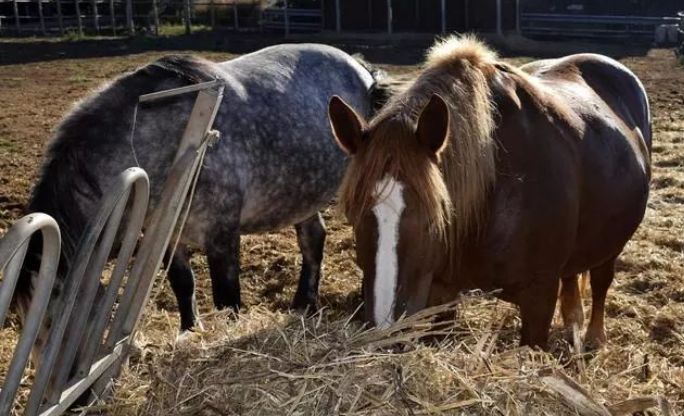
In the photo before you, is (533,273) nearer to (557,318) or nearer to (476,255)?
(476,255)

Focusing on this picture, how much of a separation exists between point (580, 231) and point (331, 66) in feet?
6.95

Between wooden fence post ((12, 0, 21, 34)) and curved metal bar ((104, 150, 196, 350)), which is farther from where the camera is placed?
wooden fence post ((12, 0, 21, 34))

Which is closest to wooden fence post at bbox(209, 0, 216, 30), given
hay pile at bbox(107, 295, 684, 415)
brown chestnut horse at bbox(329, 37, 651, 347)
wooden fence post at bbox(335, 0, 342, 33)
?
wooden fence post at bbox(335, 0, 342, 33)

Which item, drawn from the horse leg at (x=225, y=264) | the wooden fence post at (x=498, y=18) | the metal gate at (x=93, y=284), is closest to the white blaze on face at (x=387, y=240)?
the metal gate at (x=93, y=284)

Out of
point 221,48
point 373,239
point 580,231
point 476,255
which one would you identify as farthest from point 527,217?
point 221,48

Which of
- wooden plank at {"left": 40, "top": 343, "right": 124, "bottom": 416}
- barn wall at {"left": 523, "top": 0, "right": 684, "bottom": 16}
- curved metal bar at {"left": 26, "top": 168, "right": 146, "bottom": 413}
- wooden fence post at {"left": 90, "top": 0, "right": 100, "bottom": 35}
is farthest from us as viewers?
barn wall at {"left": 523, "top": 0, "right": 684, "bottom": 16}

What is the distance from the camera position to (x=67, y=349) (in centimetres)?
257

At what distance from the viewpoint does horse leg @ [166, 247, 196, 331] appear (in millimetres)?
4215

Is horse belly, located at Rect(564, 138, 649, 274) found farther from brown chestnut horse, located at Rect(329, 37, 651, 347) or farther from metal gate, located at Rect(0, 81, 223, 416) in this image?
metal gate, located at Rect(0, 81, 223, 416)

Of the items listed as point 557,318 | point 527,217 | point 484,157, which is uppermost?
point 484,157

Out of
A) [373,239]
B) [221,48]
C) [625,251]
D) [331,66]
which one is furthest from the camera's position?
[221,48]

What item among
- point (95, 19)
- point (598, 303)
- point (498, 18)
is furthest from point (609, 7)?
point (598, 303)

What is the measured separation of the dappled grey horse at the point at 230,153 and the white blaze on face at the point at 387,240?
1.20m

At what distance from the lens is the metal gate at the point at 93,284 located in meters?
2.16
